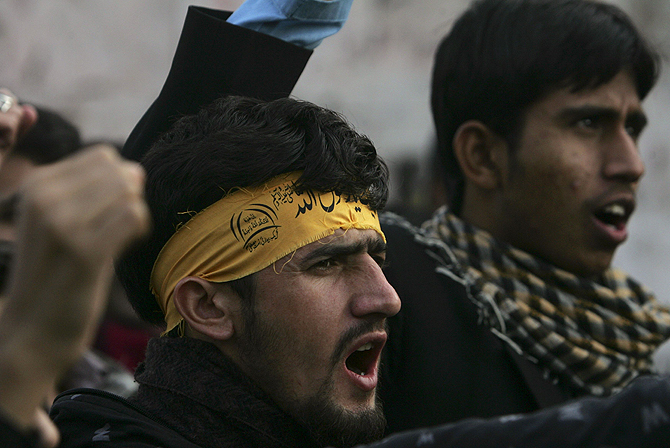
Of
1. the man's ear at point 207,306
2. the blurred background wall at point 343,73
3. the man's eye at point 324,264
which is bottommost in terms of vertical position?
the blurred background wall at point 343,73

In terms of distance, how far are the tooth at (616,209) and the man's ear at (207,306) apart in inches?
62.9

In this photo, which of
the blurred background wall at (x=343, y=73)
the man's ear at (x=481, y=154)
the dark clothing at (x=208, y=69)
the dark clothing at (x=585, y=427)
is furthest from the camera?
the blurred background wall at (x=343, y=73)

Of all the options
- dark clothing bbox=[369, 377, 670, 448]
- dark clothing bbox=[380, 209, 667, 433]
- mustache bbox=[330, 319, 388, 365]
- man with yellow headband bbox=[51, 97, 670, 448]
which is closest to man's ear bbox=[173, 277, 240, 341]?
man with yellow headband bbox=[51, 97, 670, 448]

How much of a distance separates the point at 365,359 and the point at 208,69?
42.0 inches

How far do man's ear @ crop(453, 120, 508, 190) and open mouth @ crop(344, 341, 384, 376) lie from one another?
1195 mm

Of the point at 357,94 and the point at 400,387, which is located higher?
the point at 400,387

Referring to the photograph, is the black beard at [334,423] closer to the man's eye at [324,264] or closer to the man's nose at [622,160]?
the man's eye at [324,264]

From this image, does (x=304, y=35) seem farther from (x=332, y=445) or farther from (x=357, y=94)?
(x=357, y=94)

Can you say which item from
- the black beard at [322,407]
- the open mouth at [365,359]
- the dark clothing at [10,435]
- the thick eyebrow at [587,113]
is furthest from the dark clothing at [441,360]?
the dark clothing at [10,435]

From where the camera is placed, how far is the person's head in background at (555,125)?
10.5ft

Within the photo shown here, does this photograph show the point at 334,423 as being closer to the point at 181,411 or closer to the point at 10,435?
the point at 181,411

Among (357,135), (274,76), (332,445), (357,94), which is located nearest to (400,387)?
(332,445)

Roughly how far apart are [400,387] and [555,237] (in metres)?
0.89

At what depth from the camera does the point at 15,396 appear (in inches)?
46.3
